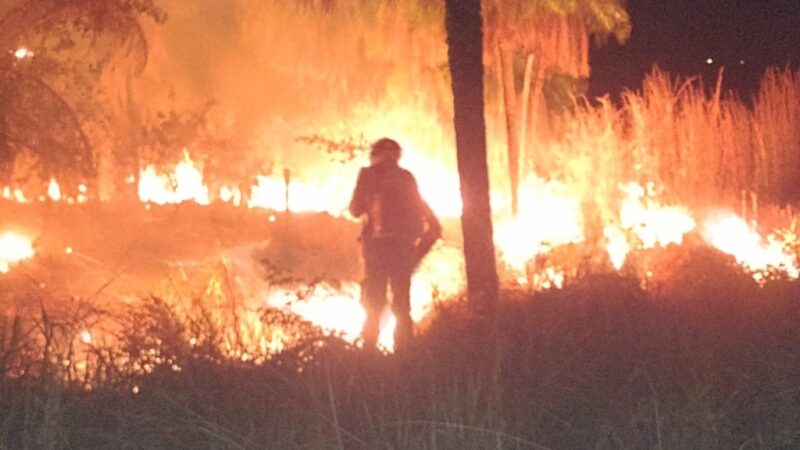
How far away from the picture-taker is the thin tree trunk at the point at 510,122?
13406mm

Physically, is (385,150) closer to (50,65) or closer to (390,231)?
(390,231)

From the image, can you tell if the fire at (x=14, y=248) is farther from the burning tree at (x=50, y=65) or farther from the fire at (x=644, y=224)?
the fire at (x=644, y=224)

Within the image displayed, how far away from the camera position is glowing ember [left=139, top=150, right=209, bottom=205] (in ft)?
47.5

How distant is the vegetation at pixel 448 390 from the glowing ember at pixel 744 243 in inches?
124

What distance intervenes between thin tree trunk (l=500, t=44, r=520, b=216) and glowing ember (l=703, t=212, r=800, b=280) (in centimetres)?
217

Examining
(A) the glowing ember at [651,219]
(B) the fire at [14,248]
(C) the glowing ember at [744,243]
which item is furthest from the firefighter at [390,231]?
(B) the fire at [14,248]

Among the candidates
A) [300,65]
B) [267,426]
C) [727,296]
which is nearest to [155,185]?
[300,65]

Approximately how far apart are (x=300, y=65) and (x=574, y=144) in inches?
149

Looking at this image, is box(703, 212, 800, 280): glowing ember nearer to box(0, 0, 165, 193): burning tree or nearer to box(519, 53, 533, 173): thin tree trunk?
box(519, 53, 533, 173): thin tree trunk

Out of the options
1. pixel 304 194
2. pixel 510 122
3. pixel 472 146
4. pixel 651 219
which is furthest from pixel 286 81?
pixel 472 146

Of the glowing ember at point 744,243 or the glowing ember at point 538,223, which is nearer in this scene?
the glowing ember at point 744,243

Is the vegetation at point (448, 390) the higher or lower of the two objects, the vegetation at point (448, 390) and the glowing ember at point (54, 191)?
the lower

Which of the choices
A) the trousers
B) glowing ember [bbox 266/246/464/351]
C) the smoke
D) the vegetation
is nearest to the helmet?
the trousers

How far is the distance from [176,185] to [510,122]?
4195mm
